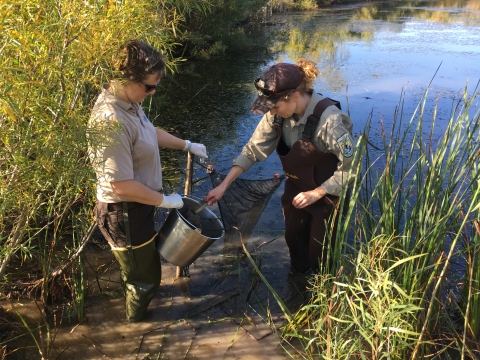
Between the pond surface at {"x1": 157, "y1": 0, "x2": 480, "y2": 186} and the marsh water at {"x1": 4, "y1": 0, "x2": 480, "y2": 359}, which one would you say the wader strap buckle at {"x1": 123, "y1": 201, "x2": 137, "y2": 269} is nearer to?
the marsh water at {"x1": 4, "y1": 0, "x2": 480, "y2": 359}

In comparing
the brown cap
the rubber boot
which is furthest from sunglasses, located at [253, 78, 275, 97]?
the rubber boot

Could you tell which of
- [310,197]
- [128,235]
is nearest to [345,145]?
[310,197]

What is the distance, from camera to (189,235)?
2621 mm

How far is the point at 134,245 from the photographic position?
2.55 m

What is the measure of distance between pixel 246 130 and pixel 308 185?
436cm

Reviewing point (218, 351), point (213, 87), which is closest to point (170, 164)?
point (218, 351)

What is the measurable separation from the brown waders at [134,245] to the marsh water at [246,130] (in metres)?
0.31

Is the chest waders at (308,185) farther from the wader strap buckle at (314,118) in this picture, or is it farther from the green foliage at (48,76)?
the green foliage at (48,76)

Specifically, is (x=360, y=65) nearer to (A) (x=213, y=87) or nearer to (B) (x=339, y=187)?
(A) (x=213, y=87)

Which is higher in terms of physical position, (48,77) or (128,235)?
(48,77)

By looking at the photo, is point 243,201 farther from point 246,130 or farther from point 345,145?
point 246,130

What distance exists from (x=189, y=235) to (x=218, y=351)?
0.82 meters

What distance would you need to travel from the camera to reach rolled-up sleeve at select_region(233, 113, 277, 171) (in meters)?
2.98

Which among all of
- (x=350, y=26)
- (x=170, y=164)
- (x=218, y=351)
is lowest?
(x=218, y=351)
